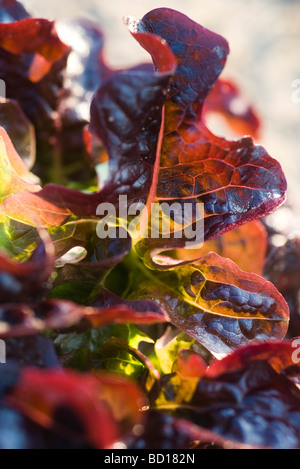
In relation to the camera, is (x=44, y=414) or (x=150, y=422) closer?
(x=44, y=414)

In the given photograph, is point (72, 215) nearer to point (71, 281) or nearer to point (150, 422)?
point (71, 281)

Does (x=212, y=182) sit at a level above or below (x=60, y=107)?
above

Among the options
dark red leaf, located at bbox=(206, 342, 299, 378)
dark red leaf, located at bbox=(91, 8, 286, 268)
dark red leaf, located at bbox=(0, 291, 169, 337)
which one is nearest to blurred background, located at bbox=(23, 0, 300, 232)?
dark red leaf, located at bbox=(91, 8, 286, 268)

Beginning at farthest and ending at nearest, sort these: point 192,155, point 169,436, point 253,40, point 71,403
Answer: point 253,40
point 192,155
point 169,436
point 71,403

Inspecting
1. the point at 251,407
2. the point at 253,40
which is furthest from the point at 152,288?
the point at 253,40

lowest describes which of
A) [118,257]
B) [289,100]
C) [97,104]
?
[289,100]

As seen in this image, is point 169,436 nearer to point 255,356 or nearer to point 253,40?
point 255,356

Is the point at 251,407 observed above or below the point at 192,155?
below
